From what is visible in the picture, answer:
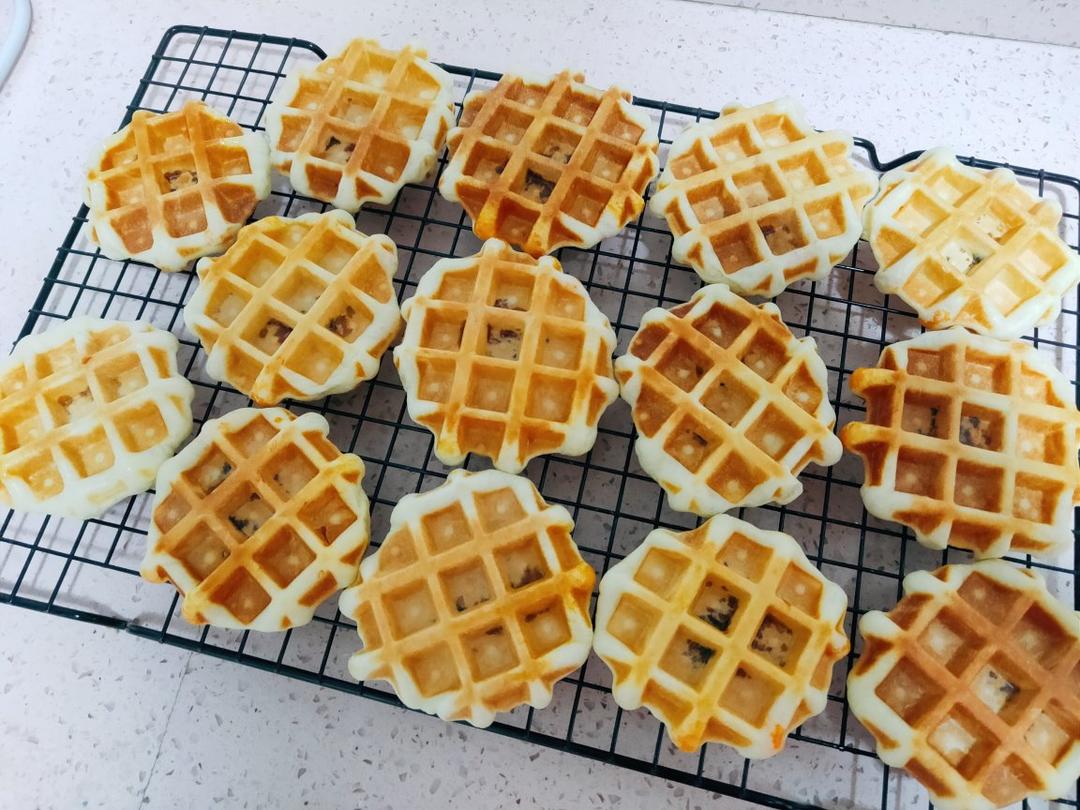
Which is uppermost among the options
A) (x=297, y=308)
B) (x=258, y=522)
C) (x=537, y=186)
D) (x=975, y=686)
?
(x=537, y=186)

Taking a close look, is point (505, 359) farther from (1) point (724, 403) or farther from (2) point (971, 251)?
(2) point (971, 251)

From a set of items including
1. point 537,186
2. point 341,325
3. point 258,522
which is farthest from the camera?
point 537,186

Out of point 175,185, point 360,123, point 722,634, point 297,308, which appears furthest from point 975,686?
point 175,185

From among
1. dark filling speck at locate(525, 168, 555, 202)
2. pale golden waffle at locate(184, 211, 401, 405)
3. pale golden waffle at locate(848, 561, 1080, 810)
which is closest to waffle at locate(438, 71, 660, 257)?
dark filling speck at locate(525, 168, 555, 202)

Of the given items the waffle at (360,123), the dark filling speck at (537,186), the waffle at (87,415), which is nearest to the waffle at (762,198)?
the dark filling speck at (537,186)

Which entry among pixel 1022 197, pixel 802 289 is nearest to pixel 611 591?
pixel 802 289

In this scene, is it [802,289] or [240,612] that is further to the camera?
[802,289]

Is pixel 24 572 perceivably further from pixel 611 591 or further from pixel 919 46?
pixel 919 46

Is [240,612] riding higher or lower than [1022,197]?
lower
